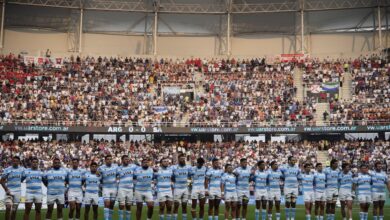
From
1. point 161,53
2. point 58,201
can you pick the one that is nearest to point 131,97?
point 161,53

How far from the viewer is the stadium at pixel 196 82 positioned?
43344 millimetres

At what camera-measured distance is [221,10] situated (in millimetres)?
57281

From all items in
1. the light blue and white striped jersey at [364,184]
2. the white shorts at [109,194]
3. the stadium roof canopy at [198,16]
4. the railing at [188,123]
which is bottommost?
the white shorts at [109,194]

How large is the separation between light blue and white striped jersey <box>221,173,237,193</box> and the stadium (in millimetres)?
10867

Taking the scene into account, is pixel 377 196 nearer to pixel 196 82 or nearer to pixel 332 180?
pixel 332 180

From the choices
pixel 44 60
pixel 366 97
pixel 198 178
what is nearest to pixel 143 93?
pixel 44 60

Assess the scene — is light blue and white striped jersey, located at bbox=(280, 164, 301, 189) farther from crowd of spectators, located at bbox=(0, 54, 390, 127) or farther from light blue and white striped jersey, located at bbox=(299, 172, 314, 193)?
crowd of spectators, located at bbox=(0, 54, 390, 127)

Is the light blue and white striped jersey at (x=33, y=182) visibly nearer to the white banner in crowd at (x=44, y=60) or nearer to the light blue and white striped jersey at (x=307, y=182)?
the light blue and white striped jersey at (x=307, y=182)

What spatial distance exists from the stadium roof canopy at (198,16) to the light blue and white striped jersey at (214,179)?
36962 millimetres

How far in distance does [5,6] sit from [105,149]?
Answer: 881 inches

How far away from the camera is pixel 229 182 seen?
62.0 feet

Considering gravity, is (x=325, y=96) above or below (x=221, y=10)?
below

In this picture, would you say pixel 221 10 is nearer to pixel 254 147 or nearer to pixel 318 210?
pixel 254 147

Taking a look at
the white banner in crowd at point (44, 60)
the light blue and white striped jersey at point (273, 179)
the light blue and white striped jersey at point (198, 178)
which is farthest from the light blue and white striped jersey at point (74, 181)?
the white banner in crowd at point (44, 60)
